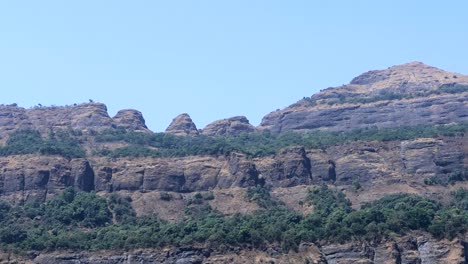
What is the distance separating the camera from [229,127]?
149625 millimetres

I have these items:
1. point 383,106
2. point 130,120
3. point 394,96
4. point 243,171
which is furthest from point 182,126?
point 243,171

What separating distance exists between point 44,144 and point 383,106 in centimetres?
4246

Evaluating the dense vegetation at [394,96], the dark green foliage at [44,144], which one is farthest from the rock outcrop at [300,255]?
the dense vegetation at [394,96]

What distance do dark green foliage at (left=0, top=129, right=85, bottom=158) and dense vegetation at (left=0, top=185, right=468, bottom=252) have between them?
773 centimetres

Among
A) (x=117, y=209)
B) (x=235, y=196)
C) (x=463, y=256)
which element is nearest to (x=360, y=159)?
(x=235, y=196)

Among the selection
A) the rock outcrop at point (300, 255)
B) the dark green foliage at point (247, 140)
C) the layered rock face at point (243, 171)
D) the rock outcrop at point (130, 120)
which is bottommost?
the rock outcrop at point (300, 255)

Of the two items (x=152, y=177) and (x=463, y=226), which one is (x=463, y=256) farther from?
(x=152, y=177)

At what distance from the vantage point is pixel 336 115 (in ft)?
484

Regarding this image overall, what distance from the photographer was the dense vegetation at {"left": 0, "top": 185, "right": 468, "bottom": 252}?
93.9 meters

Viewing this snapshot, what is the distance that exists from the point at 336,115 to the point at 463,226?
56.1 metres

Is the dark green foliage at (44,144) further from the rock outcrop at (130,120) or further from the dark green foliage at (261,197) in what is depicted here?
the dark green foliage at (261,197)

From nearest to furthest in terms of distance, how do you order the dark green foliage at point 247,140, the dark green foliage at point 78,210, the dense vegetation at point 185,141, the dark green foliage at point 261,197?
the dark green foliage at point 78,210
the dark green foliage at point 261,197
the dense vegetation at point 185,141
the dark green foliage at point 247,140

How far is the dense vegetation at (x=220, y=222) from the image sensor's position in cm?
9388

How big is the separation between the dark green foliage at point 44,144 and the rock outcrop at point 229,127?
2082cm
